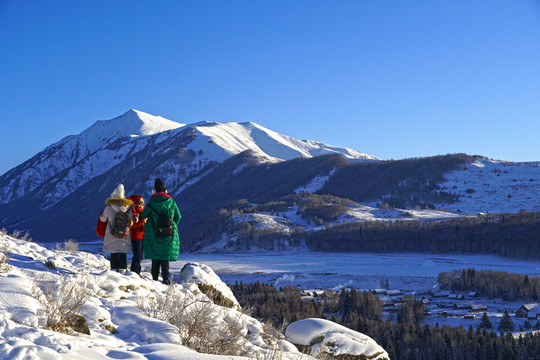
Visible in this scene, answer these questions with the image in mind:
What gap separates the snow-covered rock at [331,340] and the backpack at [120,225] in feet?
14.4

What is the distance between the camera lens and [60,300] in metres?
7.03

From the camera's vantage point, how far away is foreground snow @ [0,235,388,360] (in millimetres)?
5438

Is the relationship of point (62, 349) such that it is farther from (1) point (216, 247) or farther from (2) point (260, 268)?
(1) point (216, 247)

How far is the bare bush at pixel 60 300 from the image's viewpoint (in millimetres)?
6312

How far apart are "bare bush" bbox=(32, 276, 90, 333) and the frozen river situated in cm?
6821

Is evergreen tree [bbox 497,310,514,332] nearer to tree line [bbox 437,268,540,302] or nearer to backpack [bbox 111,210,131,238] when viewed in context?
tree line [bbox 437,268,540,302]

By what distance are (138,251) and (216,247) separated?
128290mm

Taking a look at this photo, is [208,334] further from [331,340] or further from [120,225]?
[120,225]

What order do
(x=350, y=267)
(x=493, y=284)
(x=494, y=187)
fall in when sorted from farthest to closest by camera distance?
(x=494, y=187), (x=350, y=267), (x=493, y=284)

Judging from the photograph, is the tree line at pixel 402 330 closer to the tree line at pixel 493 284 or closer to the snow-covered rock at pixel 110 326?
the tree line at pixel 493 284

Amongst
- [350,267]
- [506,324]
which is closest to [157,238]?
[506,324]

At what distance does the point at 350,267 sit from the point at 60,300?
9383 cm

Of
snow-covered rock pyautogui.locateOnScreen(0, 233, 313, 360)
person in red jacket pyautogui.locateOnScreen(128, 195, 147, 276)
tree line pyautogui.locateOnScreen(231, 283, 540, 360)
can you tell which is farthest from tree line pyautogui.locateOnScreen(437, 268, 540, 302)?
snow-covered rock pyautogui.locateOnScreen(0, 233, 313, 360)

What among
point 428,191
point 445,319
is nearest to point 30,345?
point 445,319
